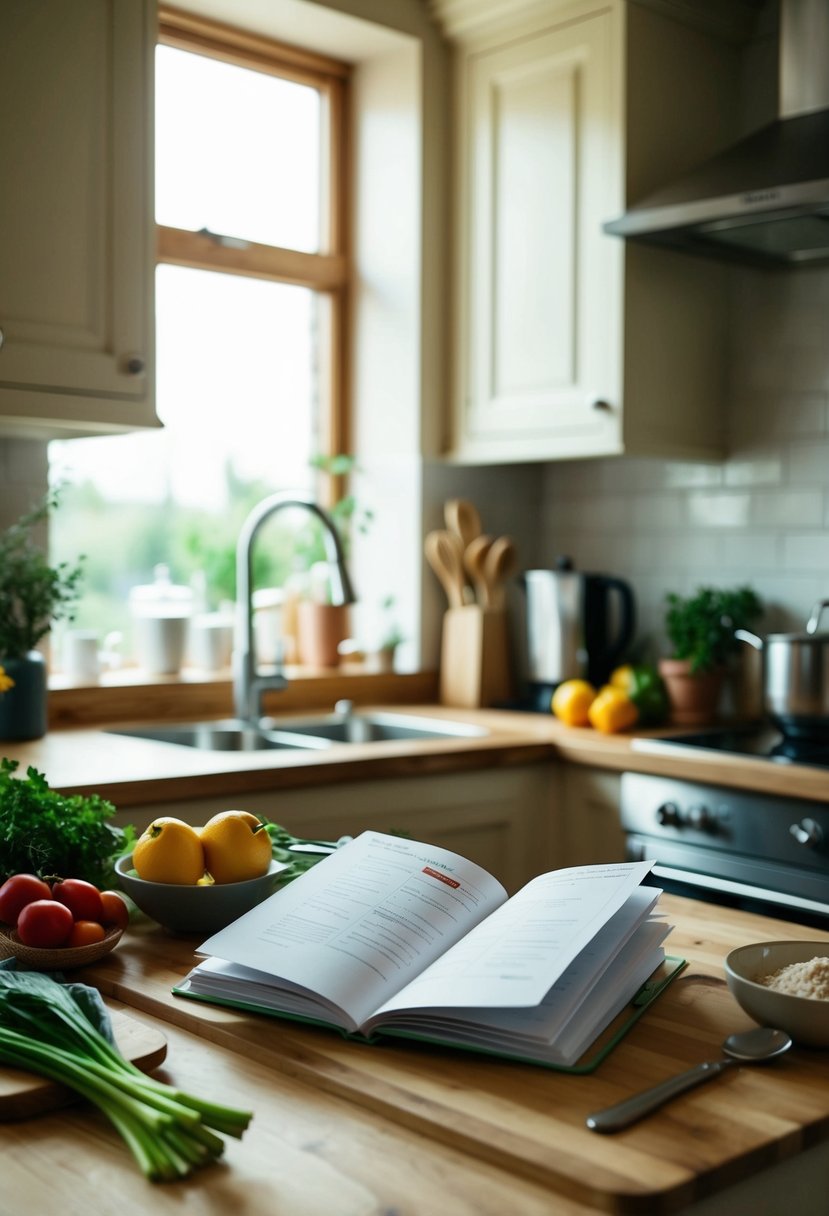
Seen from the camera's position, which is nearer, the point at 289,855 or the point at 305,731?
the point at 289,855

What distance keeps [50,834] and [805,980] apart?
79cm

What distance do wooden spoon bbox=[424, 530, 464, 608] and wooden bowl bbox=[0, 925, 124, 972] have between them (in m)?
2.19

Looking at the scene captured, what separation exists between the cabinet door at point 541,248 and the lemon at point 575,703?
0.55 meters

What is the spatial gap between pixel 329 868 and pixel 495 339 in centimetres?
218

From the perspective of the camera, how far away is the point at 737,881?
96.8 inches

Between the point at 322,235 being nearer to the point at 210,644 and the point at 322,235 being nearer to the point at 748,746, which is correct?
the point at 210,644

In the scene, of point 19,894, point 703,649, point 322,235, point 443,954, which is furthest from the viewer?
point 322,235

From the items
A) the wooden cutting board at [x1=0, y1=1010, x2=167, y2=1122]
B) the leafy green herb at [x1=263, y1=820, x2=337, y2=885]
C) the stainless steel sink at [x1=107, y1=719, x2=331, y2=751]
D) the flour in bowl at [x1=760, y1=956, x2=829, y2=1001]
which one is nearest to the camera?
the wooden cutting board at [x1=0, y1=1010, x2=167, y2=1122]

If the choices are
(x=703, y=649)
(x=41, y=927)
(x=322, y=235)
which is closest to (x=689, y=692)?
(x=703, y=649)

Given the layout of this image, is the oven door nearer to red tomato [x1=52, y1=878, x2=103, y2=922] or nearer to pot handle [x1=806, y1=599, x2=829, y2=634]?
pot handle [x1=806, y1=599, x2=829, y2=634]

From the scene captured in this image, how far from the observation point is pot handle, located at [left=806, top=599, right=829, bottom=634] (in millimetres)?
2869

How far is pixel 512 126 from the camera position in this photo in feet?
10.7

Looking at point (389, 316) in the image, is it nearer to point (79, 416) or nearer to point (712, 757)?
point (79, 416)

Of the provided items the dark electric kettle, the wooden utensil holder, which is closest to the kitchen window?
the wooden utensil holder
